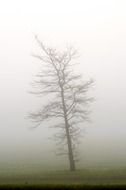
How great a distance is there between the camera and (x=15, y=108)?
174 metres

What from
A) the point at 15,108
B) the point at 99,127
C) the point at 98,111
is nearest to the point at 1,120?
the point at 15,108

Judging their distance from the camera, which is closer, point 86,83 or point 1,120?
point 86,83

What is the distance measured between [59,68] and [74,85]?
1.88 meters

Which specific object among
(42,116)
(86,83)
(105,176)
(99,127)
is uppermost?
(99,127)

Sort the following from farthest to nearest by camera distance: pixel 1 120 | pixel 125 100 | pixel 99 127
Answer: pixel 125 100 → pixel 1 120 → pixel 99 127

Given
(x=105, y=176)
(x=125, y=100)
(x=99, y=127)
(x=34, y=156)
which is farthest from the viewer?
(x=125, y=100)

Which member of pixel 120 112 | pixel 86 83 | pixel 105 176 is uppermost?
pixel 120 112

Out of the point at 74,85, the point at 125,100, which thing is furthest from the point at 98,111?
the point at 74,85

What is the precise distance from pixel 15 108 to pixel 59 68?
142858 millimetres

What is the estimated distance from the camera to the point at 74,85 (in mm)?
32938

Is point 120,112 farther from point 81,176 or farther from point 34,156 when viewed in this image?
point 81,176

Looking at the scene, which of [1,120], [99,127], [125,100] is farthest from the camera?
[125,100]

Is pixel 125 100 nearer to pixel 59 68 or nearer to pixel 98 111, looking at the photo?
pixel 98 111

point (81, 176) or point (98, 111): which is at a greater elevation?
point (98, 111)
